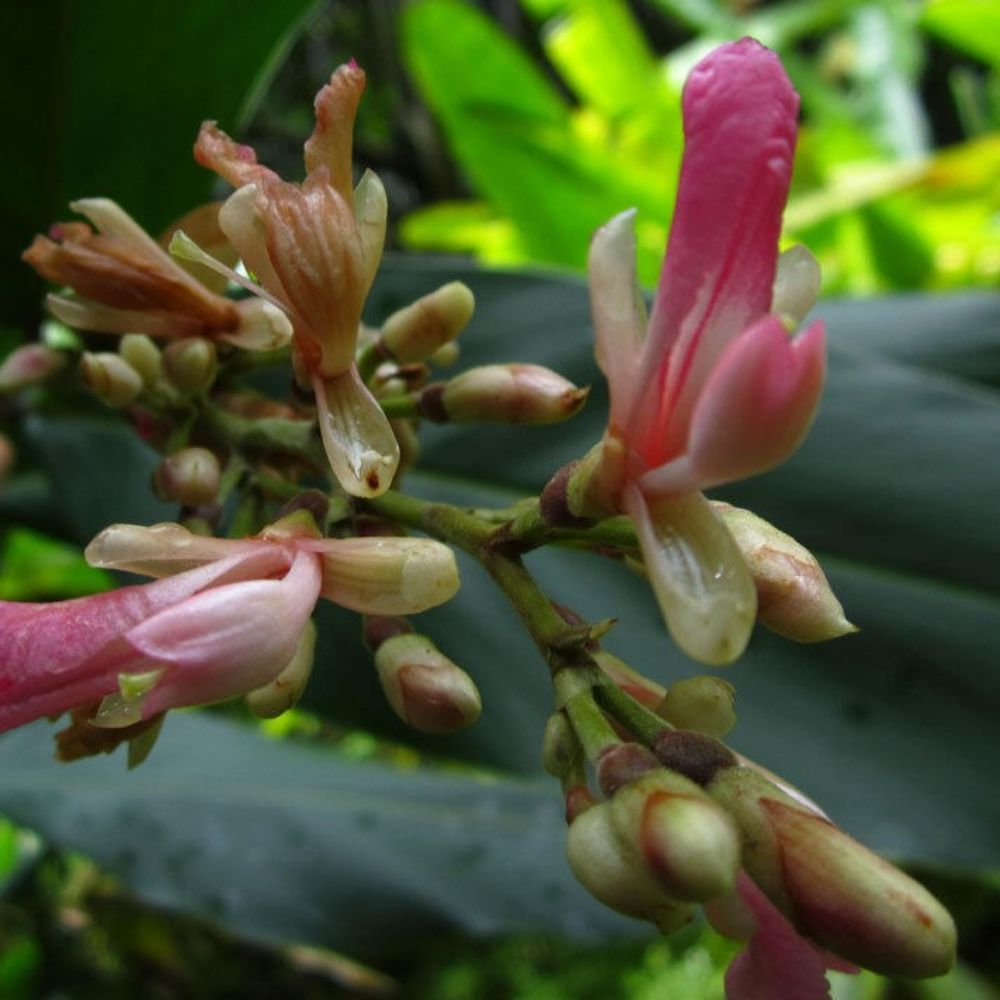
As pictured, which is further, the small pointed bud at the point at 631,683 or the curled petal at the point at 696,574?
the small pointed bud at the point at 631,683

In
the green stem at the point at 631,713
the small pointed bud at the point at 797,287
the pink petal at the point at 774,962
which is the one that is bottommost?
the pink petal at the point at 774,962

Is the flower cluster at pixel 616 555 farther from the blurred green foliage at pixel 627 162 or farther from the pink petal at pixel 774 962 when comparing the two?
the blurred green foliage at pixel 627 162

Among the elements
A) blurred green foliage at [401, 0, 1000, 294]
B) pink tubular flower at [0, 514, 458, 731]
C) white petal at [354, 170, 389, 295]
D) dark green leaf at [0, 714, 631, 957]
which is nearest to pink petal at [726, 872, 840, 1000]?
pink tubular flower at [0, 514, 458, 731]

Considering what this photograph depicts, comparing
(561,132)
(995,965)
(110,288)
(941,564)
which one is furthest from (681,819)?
(995,965)

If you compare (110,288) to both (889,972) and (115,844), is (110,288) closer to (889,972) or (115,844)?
(889,972)

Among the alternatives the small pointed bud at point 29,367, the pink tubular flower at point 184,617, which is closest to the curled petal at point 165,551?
the pink tubular flower at point 184,617

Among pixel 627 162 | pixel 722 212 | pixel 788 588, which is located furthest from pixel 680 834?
pixel 627 162

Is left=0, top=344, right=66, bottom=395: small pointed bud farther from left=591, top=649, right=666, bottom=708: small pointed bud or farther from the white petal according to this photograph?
left=591, top=649, right=666, bottom=708: small pointed bud
